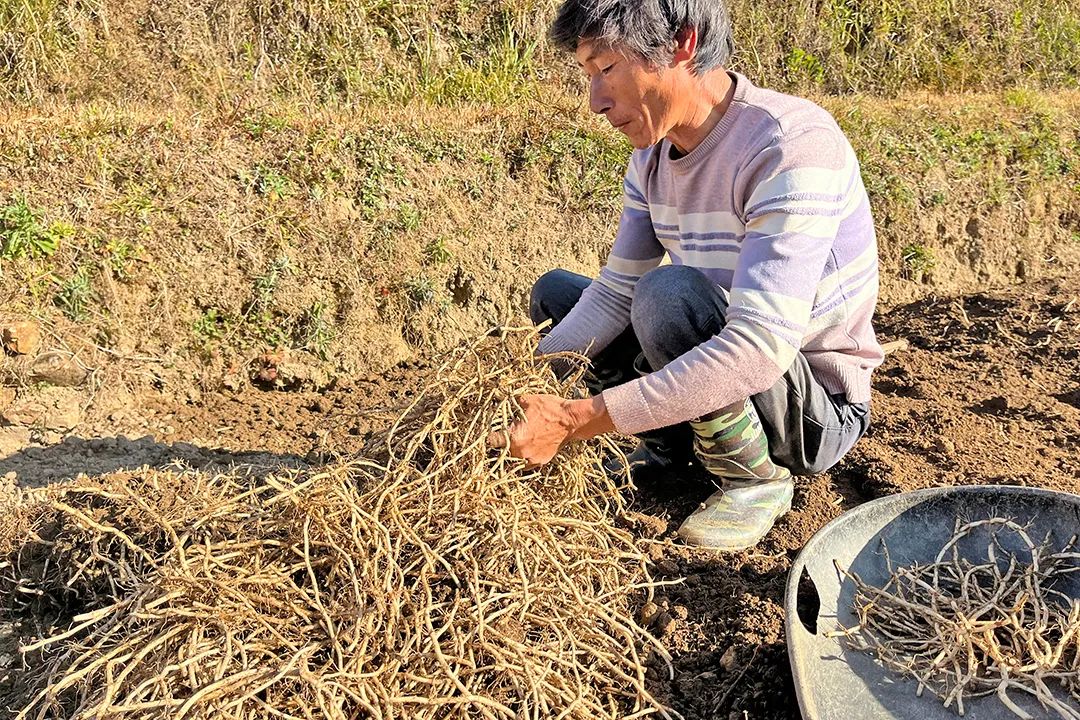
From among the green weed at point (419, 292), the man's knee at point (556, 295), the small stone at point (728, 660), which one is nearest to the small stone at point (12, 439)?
the green weed at point (419, 292)

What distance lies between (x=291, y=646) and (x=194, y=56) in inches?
147

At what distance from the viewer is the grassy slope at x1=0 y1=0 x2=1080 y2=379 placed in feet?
11.5

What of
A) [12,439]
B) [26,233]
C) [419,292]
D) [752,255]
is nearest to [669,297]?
[752,255]

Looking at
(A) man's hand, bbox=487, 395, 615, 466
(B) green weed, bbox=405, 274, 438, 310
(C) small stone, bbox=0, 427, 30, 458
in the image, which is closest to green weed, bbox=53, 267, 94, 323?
(C) small stone, bbox=0, 427, 30, 458

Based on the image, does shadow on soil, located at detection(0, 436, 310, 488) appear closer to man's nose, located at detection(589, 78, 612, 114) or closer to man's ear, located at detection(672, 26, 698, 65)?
man's nose, located at detection(589, 78, 612, 114)

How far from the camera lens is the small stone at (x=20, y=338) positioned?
10.5 feet

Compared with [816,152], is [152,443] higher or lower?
lower

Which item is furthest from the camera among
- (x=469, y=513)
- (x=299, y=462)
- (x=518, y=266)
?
(x=518, y=266)

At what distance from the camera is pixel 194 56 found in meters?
4.49

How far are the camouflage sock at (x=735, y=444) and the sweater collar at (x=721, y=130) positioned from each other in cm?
55

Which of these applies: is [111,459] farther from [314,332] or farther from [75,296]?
[314,332]

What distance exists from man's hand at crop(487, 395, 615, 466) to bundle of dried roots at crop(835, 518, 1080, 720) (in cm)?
59

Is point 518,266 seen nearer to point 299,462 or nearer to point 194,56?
point 299,462

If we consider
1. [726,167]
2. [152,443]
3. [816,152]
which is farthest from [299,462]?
[816,152]
